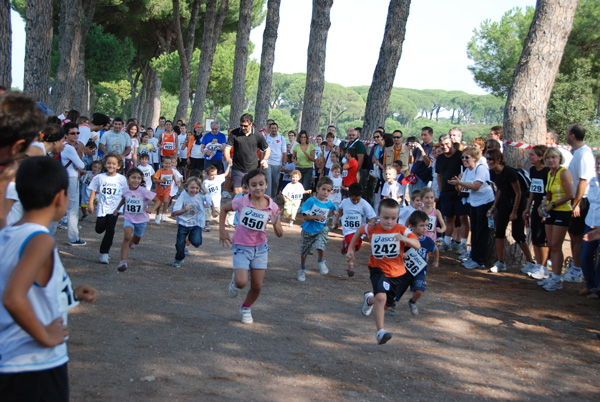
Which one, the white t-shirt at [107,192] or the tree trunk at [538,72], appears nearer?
the white t-shirt at [107,192]

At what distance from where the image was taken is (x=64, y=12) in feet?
74.3

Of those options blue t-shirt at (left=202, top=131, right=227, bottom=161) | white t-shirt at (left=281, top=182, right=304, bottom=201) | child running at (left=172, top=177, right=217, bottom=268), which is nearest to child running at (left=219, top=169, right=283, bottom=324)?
child running at (left=172, top=177, right=217, bottom=268)

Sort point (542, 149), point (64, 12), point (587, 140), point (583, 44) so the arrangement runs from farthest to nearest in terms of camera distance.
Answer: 1. point (587, 140)
2. point (583, 44)
3. point (64, 12)
4. point (542, 149)

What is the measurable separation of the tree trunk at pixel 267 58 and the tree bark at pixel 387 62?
5.02 m

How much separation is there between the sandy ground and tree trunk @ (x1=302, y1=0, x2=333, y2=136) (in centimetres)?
1012

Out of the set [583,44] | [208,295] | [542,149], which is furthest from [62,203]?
[583,44]

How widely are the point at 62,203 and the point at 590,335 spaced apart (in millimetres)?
6342

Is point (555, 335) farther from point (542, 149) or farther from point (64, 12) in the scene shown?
point (64, 12)

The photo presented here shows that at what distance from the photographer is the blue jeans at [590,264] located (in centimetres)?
825

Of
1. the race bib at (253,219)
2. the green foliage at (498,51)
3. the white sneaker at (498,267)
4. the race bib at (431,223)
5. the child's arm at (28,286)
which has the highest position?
the green foliage at (498,51)

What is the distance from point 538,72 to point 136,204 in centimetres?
753

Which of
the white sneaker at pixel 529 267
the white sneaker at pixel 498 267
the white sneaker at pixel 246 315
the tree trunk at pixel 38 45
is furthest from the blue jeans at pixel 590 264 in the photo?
the tree trunk at pixel 38 45

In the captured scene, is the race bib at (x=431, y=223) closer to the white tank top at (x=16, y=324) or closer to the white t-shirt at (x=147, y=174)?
the white tank top at (x=16, y=324)

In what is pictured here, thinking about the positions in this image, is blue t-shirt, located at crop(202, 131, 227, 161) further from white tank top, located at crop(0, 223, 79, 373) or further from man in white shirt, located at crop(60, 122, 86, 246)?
white tank top, located at crop(0, 223, 79, 373)
